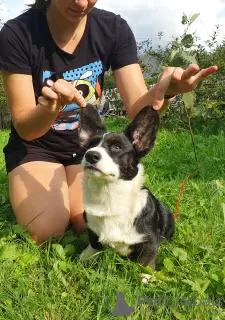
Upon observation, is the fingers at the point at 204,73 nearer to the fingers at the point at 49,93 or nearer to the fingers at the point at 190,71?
the fingers at the point at 190,71

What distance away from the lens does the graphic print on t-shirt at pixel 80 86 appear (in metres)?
2.48

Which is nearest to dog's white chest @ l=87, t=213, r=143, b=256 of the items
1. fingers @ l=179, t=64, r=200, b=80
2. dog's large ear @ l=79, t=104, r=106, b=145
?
dog's large ear @ l=79, t=104, r=106, b=145

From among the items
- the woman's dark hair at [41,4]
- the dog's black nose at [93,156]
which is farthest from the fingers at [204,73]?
the woman's dark hair at [41,4]

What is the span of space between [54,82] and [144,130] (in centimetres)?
74

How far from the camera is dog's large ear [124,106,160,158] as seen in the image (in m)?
1.88

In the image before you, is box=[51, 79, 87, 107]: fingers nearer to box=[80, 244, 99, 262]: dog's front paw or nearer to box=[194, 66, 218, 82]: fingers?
box=[194, 66, 218, 82]: fingers

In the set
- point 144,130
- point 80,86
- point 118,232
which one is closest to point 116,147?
point 144,130

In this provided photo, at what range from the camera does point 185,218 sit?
2.68 m

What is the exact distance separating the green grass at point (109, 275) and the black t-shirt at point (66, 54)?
0.86 m

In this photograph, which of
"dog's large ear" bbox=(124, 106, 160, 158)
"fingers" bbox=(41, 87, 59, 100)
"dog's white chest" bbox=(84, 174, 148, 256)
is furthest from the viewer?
"dog's white chest" bbox=(84, 174, 148, 256)

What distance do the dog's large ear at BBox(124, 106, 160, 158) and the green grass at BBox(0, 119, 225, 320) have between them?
612mm

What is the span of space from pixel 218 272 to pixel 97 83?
1489 millimetres

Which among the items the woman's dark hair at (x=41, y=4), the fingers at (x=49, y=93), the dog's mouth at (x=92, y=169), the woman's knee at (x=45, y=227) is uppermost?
the woman's dark hair at (x=41, y=4)

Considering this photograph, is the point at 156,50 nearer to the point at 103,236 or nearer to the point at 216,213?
the point at 216,213
